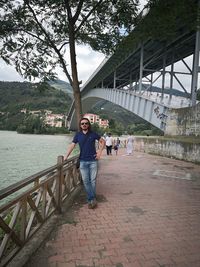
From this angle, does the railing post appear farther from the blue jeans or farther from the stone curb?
the blue jeans

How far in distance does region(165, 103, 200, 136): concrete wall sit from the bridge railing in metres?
9.36

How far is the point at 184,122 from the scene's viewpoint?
1602 centimetres

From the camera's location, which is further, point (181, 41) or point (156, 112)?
point (181, 41)

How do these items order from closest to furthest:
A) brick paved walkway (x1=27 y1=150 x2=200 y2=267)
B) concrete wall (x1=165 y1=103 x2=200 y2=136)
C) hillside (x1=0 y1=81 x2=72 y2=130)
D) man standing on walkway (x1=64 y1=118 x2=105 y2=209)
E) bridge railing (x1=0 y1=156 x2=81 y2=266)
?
bridge railing (x1=0 y1=156 x2=81 y2=266) < brick paved walkway (x1=27 y1=150 x2=200 y2=267) < man standing on walkway (x1=64 y1=118 x2=105 y2=209) < concrete wall (x1=165 y1=103 x2=200 y2=136) < hillside (x1=0 y1=81 x2=72 y2=130)

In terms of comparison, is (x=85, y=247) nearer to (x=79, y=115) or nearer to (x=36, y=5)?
(x=79, y=115)

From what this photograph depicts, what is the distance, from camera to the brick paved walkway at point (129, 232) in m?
3.72

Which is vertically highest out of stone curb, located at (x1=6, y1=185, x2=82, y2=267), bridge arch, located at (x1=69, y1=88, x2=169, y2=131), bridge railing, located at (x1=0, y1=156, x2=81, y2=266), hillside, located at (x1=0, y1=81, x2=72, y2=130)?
hillside, located at (x1=0, y1=81, x2=72, y2=130)

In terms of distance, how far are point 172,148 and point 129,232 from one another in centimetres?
1232

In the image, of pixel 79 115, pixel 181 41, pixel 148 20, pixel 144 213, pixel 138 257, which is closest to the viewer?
pixel 138 257

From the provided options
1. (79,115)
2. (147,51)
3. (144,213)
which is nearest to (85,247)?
(144,213)

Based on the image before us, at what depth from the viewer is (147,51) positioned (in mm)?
29141

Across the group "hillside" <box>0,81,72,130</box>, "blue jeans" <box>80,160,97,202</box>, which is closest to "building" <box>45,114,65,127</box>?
"hillside" <box>0,81,72,130</box>

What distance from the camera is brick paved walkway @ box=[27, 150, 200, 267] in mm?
3719

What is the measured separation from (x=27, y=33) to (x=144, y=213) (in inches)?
240
